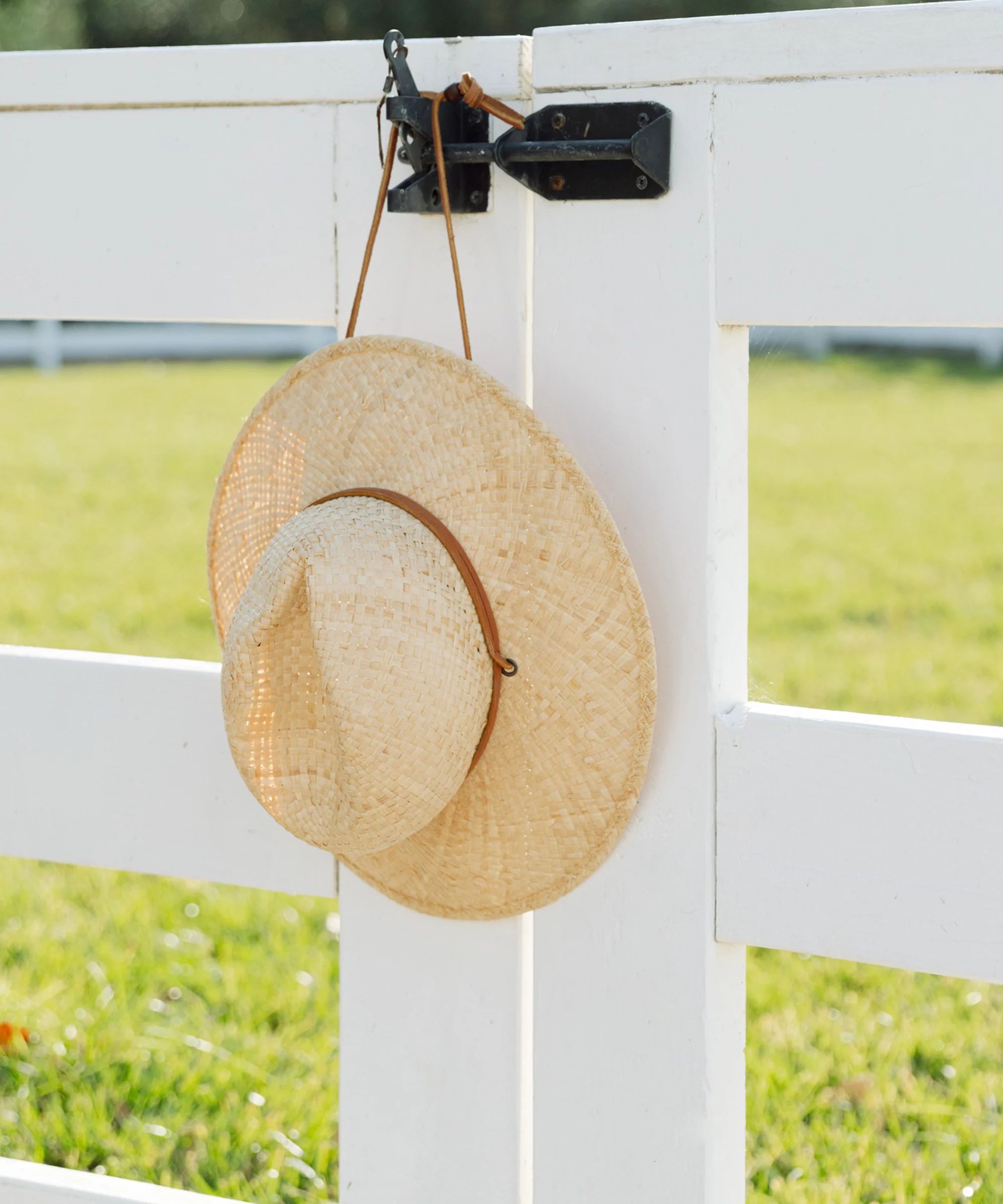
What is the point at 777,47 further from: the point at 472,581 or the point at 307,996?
the point at 307,996

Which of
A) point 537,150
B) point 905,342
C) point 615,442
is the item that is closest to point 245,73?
point 537,150

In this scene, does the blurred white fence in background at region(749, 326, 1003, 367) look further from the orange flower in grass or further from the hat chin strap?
the hat chin strap

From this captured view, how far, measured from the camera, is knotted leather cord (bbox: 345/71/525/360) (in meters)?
1.06

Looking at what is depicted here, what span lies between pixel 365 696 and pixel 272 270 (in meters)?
0.39

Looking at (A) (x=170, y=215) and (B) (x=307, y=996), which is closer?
(A) (x=170, y=215)

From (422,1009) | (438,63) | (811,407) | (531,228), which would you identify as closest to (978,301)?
(531,228)

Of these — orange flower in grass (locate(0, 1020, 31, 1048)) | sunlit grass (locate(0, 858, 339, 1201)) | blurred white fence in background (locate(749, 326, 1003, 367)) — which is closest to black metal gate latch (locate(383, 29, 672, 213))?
sunlit grass (locate(0, 858, 339, 1201))

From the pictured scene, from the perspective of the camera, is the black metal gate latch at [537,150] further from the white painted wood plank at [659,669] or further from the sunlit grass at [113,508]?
the sunlit grass at [113,508]

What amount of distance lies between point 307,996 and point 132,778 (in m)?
0.95

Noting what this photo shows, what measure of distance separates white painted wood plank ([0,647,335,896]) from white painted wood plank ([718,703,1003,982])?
0.36 metres

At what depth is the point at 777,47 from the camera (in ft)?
3.28

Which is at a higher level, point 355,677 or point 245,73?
point 245,73

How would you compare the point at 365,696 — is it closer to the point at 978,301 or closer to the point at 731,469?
the point at 731,469

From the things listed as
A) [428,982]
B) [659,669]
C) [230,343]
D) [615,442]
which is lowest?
[230,343]
